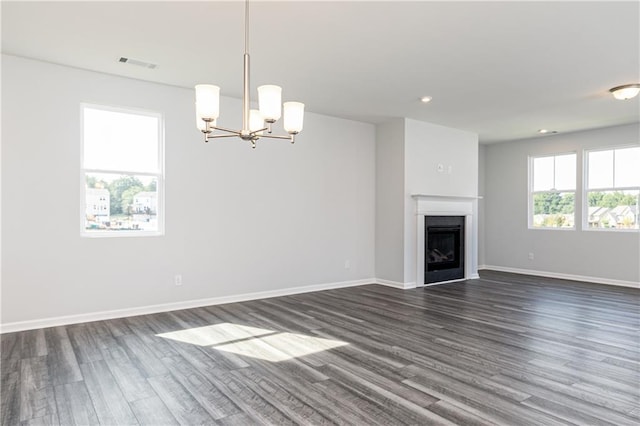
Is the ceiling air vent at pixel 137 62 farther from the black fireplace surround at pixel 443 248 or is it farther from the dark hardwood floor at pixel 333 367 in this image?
the black fireplace surround at pixel 443 248

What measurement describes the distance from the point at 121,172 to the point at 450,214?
508 cm

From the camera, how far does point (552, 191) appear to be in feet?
25.1

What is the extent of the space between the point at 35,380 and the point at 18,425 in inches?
25.7

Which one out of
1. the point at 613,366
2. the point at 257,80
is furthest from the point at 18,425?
the point at 613,366

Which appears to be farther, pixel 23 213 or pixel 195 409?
pixel 23 213

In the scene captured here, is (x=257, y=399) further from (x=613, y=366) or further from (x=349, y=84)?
(x=349, y=84)

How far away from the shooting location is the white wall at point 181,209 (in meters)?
3.98

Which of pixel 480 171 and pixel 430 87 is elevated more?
pixel 430 87

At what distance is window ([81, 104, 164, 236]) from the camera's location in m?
4.38

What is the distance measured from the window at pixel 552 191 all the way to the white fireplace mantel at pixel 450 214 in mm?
1487

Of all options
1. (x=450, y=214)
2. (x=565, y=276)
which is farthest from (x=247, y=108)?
(x=565, y=276)

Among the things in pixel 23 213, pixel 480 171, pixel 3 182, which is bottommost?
pixel 23 213

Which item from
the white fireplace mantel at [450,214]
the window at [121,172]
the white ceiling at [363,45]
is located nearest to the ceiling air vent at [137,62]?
the white ceiling at [363,45]

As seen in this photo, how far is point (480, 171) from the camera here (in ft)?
28.8
